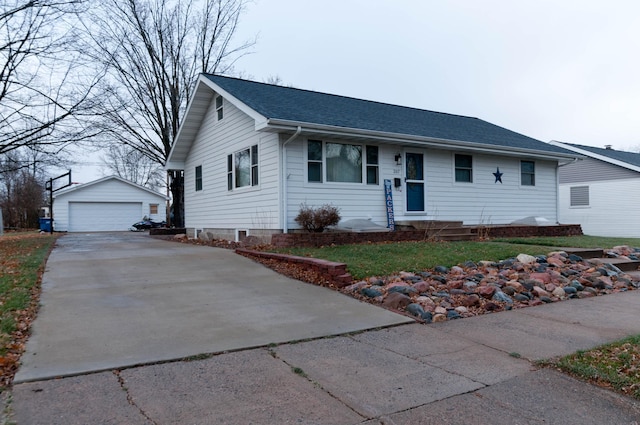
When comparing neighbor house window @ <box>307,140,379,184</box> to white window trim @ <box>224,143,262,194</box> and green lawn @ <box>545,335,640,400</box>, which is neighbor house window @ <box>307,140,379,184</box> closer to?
white window trim @ <box>224,143,262,194</box>

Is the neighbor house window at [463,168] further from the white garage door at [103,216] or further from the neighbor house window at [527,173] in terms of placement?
the white garage door at [103,216]

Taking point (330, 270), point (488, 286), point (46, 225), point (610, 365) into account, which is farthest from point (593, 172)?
point (46, 225)

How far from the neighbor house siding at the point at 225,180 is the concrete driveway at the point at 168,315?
3614mm

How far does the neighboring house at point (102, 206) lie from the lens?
1214 inches

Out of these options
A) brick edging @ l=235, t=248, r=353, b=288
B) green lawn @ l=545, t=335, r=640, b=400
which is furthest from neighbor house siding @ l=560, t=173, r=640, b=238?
green lawn @ l=545, t=335, r=640, b=400

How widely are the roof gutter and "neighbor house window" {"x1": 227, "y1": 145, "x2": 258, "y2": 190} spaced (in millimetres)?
2083

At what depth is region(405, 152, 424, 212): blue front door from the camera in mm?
13570

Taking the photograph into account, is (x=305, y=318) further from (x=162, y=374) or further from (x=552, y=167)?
(x=552, y=167)

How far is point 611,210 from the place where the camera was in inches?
849

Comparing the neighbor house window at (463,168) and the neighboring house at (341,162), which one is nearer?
the neighboring house at (341,162)

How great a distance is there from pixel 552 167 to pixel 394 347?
1542 cm

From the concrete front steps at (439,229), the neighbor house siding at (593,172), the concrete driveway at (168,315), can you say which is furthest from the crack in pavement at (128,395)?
the neighbor house siding at (593,172)

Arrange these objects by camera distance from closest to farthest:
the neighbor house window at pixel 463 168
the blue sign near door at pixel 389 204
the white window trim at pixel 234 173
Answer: the white window trim at pixel 234 173 < the blue sign near door at pixel 389 204 < the neighbor house window at pixel 463 168

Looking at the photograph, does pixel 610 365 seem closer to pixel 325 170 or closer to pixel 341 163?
pixel 325 170
